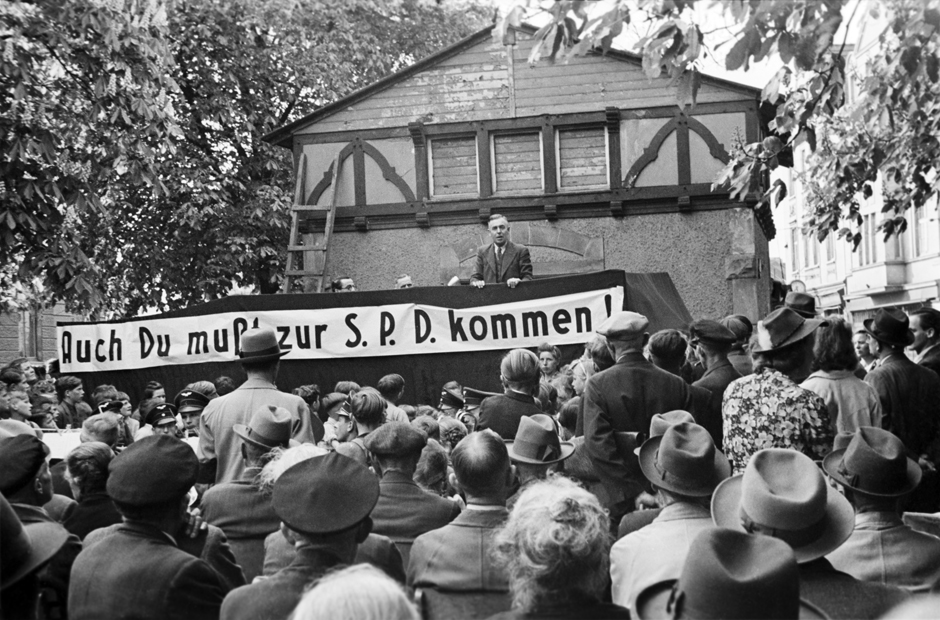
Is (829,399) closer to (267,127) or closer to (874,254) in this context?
(267,127)

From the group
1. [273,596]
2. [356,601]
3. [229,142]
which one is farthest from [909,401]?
[229,142]

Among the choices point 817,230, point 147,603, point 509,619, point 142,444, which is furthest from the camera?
point 817,230

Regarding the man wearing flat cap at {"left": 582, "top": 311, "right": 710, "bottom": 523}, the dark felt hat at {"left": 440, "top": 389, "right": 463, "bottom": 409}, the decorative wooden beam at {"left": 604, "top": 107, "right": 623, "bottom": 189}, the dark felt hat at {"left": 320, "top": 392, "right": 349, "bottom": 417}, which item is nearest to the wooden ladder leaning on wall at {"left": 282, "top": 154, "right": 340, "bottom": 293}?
the decorative wooden beam at {"left": 604, "top": 107, "right": 623, "bottom": 189}

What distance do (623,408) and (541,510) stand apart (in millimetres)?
2814

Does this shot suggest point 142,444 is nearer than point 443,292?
Yes

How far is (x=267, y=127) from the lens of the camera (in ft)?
72.9

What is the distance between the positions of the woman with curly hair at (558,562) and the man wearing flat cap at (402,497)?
1744 mm

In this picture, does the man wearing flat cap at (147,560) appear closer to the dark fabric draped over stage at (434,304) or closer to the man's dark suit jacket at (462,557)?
the man's dark suit jacket at (462,557)

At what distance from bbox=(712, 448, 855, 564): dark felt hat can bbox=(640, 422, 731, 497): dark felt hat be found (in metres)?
0.31

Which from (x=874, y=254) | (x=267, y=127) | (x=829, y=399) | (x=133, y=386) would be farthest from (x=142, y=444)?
(x=874, y=254)

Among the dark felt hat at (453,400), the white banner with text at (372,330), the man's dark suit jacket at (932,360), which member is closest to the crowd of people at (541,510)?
the man's dark suit jacket at (932,360)

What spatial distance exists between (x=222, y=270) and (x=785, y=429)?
17.6m

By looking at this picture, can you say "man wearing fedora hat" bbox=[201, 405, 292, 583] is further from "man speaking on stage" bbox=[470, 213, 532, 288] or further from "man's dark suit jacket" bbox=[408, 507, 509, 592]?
"man speaking on stage" bbox=[470, 213, 532, 288]

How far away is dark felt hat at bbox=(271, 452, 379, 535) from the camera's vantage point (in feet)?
10.7
